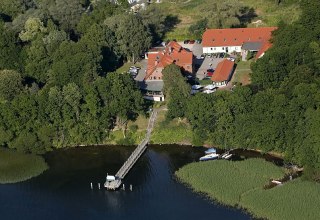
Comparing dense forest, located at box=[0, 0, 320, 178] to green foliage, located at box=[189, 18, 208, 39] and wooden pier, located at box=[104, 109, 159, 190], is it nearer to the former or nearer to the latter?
wooden pier, located at box=[104, 109, 159, 190]

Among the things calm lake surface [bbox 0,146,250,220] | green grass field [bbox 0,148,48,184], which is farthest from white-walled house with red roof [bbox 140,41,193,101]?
green grass field [bbox 0,148,48,184]

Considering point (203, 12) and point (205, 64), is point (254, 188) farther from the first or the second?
point (203, 12)

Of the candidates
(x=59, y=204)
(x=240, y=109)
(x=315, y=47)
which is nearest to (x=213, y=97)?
(x=240, y=109)

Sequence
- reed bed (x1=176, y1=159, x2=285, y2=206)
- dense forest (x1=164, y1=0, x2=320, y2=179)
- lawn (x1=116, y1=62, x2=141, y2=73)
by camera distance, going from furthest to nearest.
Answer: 1. lawn (x1=116, y1=62, x2=141, y2=73)
2. dense forest (x1=164, y1=0, x2=320, y2=179)
3. reed bed (x1=176, y1=159, x2=285, y2=206)

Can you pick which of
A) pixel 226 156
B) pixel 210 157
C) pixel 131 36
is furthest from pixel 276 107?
pixel 131 36

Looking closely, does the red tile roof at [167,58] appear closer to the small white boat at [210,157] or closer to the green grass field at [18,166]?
the small white boat at [210,157]

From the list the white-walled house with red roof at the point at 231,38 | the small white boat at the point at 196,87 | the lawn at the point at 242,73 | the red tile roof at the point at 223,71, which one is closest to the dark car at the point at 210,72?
the red tile roof at the point at 223,71

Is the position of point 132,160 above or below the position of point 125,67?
below
